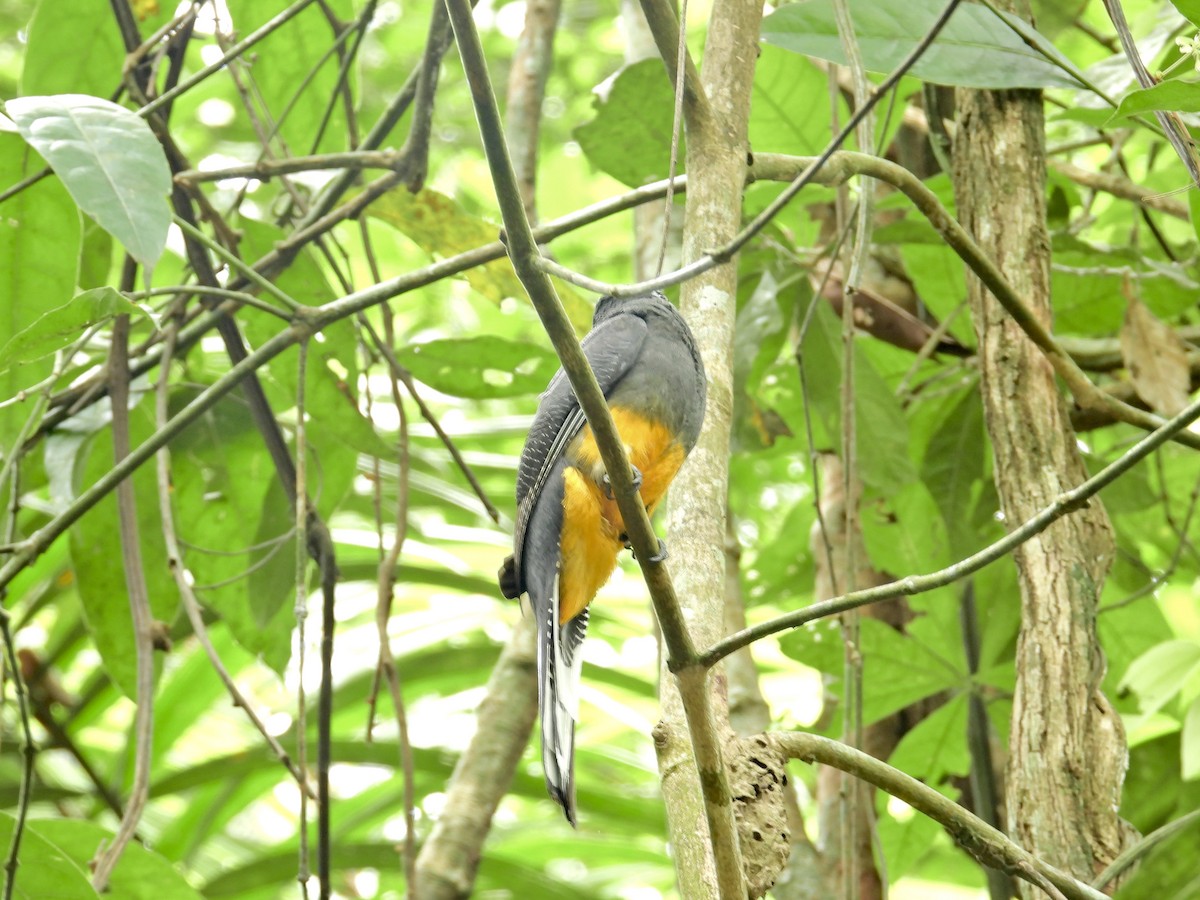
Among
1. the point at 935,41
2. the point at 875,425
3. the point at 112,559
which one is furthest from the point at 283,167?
the point at 875,425

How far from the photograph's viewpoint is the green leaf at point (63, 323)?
1.56 m

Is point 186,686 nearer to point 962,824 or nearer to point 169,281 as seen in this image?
point 169,281

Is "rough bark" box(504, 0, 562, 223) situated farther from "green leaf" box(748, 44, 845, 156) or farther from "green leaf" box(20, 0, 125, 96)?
"green leaf" box(20, 0, 125, 96)

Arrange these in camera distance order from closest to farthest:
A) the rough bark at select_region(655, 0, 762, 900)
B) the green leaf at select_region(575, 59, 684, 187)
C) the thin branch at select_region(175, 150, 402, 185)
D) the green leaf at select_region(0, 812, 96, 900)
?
1. the rough bark at select_region(655, 0, 762, 900)
2. the green leaf at select_region(0, 812, 96, 900)
3. the thin branch at select_region(175, 150, 402, 185)
4. the green leaf at select_region(575, 59, 684, 187)

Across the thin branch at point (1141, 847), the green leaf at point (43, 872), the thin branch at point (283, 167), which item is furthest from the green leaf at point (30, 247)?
the thin branch at point (1141, 847)

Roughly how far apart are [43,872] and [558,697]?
32.1 inches

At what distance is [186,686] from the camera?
3.57m

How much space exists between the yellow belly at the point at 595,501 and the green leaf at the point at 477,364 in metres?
0.48

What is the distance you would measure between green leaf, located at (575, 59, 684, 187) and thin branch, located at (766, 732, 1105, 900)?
129 cm

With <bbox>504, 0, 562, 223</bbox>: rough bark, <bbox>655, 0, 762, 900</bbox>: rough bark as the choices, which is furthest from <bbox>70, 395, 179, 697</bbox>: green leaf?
<bbox>655, 0, 762, 900</bbox>: rough bark

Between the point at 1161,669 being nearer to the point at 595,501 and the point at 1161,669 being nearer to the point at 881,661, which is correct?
the point at 881,661

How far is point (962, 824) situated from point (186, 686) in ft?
9.07

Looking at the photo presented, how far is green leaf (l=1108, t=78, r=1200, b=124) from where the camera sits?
1476mm

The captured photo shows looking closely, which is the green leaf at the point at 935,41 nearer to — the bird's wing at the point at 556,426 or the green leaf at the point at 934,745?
the bird's wing at the point at 556,426
